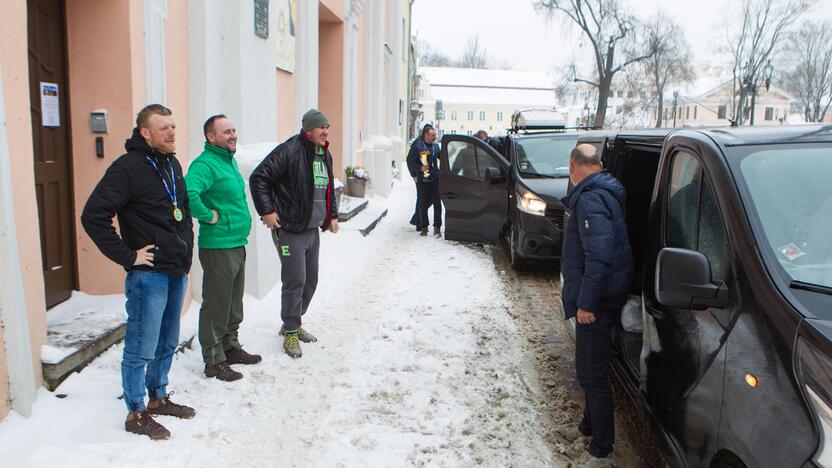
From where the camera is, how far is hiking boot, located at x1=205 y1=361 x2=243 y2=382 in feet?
15.3

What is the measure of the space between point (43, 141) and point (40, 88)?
365 mm

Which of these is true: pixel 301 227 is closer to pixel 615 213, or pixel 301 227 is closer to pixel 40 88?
pixel 40 88

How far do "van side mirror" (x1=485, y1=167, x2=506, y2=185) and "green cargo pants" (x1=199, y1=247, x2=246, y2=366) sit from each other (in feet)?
16.9

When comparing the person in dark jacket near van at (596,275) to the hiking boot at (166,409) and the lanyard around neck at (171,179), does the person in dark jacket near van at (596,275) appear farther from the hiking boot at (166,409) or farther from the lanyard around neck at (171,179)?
the hiking boot at (166,409)

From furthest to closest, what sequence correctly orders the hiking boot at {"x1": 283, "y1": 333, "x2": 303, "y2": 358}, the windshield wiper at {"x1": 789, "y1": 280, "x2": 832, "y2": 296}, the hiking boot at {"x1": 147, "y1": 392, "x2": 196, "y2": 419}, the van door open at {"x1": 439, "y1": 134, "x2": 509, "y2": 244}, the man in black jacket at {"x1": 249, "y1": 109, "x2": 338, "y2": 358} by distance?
the van door open at {"x1": 439, "y1": 134, "x2": 509, "y2": 244} < the hiking boot at {"x1": 283, "y1": 333, "x2": 303, "y2": 358} < the man in black jacket at {"x1": 249, "y1": 109, "x2": 338, "y2": 358} < the hiking boot at {"x1": 147, "y1": 392, "x2": 196, "y2": 419} < the windshield wiper at {"x1": 789, "y1": 280, "x2": 832, "y2": 296}

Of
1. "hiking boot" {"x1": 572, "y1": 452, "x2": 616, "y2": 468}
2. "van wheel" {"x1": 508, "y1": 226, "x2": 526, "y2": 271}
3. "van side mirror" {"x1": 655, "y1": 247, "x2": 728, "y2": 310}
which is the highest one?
"van side mirror" {"x1": 655, "y1": 247, "x2": 728, "y2": 310}

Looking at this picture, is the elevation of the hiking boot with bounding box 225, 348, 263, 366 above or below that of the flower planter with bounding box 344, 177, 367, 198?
below

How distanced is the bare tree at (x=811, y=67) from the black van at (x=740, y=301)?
1806 inches

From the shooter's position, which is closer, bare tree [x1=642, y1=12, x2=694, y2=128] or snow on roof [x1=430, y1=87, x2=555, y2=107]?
bare tree [x1=642, y1=12, x2=694, y2=128]

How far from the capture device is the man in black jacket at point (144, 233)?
134 inches

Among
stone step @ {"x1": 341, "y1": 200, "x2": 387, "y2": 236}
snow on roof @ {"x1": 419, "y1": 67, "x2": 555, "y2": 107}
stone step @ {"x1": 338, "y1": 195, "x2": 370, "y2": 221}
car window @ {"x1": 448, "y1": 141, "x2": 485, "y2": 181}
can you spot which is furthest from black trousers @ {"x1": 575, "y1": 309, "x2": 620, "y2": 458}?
snow on roof @ {"x1": 419, "y1": 67, "x2": 555, "y2": 107}

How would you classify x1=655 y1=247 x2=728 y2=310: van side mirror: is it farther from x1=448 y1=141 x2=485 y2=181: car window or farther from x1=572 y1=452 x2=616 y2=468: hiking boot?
x1=448 y1=141 x2=485 y2=181: car window

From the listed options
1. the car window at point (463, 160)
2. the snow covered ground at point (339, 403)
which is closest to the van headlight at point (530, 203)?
the car window at point (463, 160)

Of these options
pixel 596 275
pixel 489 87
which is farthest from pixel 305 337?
pixel 489 87
